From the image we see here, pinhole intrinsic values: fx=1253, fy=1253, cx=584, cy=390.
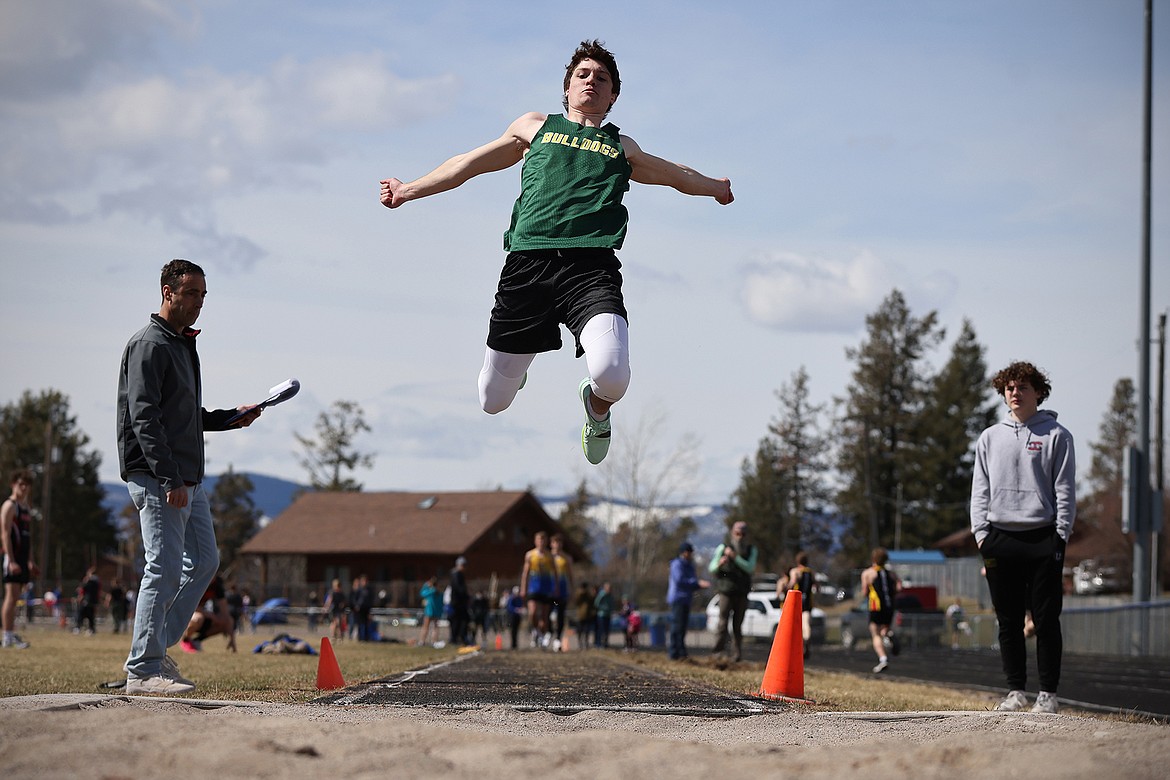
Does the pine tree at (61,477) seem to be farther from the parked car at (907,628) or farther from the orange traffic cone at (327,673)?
the orange traffic cone at (327,673)

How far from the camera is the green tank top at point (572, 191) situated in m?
6.48

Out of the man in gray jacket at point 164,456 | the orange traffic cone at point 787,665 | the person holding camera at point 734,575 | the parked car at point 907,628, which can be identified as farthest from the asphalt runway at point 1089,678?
the parked car at point 907,628

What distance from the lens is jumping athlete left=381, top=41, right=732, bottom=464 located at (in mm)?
6438

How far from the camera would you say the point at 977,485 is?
7.90 metres

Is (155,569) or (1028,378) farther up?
(1028,378)

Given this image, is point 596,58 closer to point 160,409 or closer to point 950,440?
point 160,409

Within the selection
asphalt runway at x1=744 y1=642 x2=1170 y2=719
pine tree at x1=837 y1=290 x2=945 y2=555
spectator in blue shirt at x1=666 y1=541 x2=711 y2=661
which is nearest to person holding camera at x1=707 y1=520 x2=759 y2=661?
spectator in blue shirt at x1=666 y1=541 x2=711 y2=661

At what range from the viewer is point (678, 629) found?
17.5m

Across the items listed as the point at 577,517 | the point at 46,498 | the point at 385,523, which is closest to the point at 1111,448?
the point at 577,517

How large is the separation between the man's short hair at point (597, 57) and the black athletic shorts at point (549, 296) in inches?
39.4

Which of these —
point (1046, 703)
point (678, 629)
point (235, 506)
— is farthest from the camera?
point (235, 506)

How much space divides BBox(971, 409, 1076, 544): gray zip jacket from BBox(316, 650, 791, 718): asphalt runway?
1868 mm

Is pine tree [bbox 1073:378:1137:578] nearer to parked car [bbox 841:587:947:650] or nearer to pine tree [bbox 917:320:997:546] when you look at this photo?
pine tree [bbox 917:320:997:546]

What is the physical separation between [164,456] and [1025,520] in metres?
5.06
